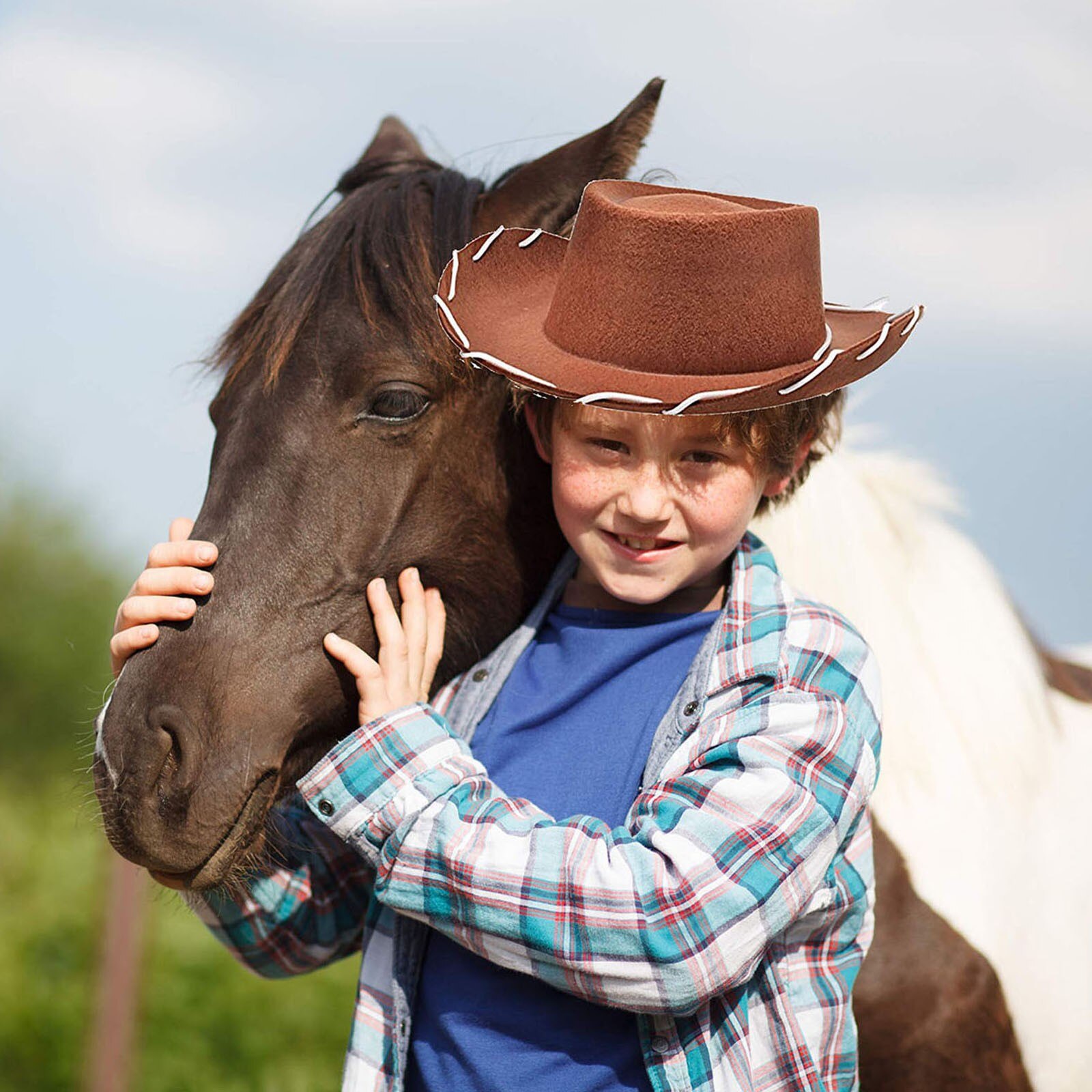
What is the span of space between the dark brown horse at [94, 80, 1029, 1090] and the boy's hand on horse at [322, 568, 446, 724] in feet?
0.10

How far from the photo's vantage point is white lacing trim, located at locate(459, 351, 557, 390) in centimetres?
149

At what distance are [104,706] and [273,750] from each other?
24 centimetres

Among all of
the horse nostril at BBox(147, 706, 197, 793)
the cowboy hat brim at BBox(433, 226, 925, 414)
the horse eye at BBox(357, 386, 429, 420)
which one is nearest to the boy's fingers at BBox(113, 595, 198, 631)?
the horse nostril at BBox(147, 706, 197, 793)

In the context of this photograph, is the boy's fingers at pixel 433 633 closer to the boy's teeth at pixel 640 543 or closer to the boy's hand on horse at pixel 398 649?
the boy's hand on horse at pixel 398 649

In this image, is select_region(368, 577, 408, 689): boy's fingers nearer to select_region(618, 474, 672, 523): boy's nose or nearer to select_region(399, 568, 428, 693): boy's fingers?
select_region(399, 568, 428, 693): boy's fingers

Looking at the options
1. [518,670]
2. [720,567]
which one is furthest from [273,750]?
[720,567]

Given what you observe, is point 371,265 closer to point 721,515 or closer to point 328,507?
point 328,507

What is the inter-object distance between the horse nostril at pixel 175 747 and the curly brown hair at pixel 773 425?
1.98ft

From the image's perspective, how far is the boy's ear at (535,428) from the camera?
1.70 meters

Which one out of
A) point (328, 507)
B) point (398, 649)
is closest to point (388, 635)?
point (398, 649)

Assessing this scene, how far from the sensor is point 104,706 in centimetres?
164

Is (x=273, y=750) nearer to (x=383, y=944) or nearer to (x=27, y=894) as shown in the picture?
(x=383, y=944)

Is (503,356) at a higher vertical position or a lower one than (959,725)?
higher

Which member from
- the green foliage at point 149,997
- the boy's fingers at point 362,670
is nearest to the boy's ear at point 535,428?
the boy's fingers at point 362,670
